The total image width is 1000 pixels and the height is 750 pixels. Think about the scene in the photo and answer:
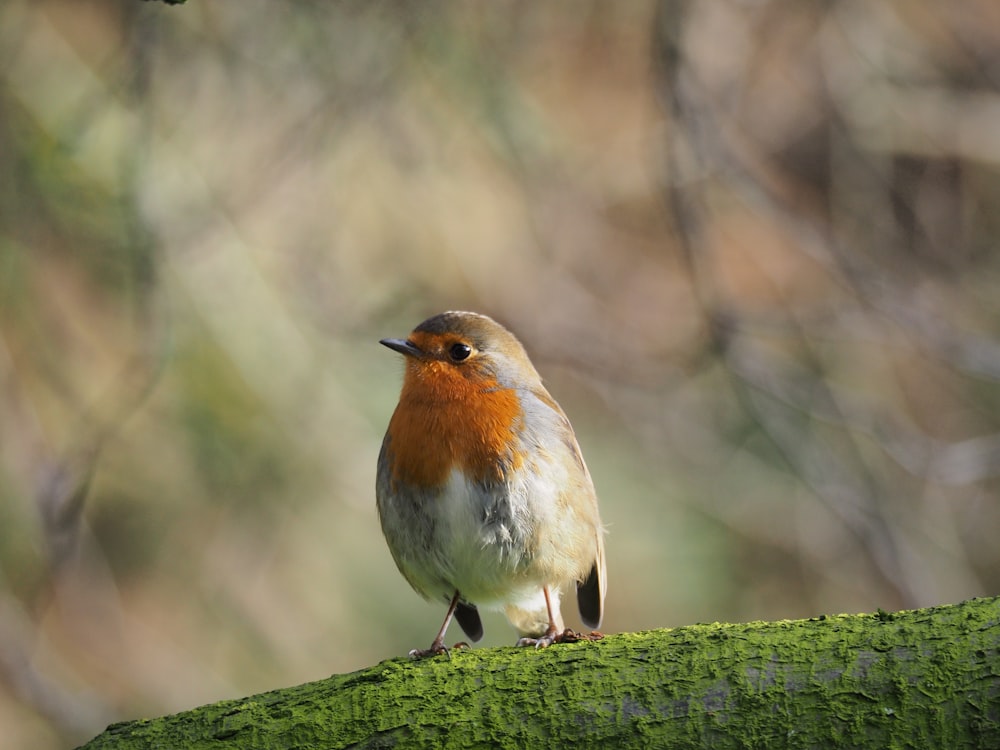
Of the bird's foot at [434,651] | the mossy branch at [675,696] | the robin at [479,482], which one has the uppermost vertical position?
the robin at [479,482]

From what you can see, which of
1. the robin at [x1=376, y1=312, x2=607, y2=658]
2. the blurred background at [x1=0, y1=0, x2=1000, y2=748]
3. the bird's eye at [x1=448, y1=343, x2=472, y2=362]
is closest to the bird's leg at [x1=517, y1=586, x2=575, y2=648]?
the robin at [x1=376, y1=312, x2=607, y2=658]

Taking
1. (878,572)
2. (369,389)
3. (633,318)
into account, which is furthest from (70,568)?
(878,572)

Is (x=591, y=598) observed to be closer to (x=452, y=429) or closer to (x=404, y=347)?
(x=452, y=429)

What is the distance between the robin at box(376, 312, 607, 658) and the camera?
11.2 feet

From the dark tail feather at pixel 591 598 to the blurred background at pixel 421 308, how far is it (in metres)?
1.24

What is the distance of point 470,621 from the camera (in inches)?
167

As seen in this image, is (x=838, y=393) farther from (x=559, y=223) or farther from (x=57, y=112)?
(x=57, y=112)

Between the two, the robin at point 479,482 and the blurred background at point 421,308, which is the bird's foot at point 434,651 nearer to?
the robin at point 479,482

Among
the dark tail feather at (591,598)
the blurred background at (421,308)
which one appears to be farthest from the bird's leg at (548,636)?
the blurred background at (421,308)

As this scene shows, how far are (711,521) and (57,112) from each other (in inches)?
155

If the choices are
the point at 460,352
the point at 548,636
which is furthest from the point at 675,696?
the point at 460,352

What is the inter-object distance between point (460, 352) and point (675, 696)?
176 cm

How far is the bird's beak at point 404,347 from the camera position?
3.73 meters

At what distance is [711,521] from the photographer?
22.0 feet
